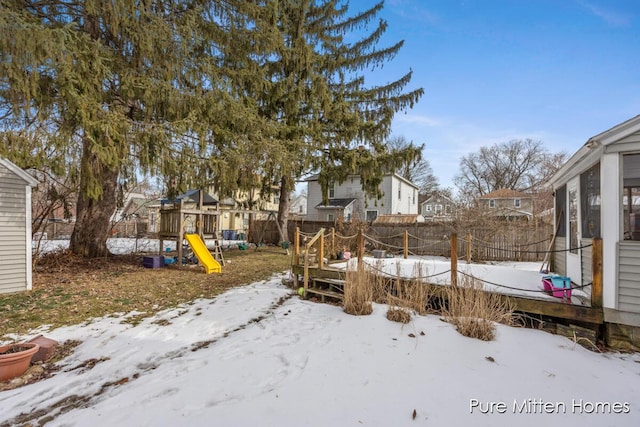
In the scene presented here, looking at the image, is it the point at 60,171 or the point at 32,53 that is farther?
the point at 60,171

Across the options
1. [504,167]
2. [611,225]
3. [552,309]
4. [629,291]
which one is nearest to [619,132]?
[611,225]

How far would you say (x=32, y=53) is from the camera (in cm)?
523

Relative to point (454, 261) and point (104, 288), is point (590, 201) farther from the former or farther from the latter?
A: point (104, 288)

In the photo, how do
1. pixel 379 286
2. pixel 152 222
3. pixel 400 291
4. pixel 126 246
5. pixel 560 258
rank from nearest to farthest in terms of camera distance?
pixel 400 291 → pixel 379 286 → pixel 560 258 → pixel 126 246 → pixel 152 222

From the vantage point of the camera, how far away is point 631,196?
411 cm

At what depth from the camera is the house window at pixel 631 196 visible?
4070 millimetres

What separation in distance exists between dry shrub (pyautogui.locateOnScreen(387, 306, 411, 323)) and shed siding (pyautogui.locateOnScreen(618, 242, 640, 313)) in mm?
2699

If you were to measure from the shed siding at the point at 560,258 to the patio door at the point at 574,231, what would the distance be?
15.6 inches

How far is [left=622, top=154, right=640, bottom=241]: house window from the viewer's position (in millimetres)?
4070

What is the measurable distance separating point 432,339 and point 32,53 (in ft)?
25.7

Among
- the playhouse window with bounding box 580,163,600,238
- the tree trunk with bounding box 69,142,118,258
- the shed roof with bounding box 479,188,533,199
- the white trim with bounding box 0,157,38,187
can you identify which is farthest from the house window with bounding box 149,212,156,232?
the shed roof with bounding box 479,188,533,199

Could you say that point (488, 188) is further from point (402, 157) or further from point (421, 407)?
point (421, 407)

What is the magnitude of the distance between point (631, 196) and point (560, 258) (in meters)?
3.34

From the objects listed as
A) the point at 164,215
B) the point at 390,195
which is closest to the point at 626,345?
the point at 164,215
